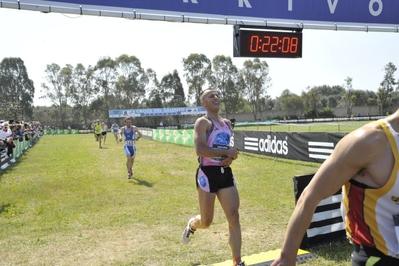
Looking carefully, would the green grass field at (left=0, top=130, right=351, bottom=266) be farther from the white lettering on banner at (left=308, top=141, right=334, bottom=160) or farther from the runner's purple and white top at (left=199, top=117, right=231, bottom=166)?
the runner's purple and white top at (left=199, top=117, right=231, bottom=166)

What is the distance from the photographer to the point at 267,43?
7.21 metres

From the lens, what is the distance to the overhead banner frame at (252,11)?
6.08 m

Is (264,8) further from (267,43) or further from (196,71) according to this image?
(196,71)

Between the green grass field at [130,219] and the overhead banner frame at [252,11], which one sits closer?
the green grass field at [130,219]

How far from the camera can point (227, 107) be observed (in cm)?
8381

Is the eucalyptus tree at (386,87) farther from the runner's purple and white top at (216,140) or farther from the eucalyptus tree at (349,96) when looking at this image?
the runner's purple and white top at (216,140)

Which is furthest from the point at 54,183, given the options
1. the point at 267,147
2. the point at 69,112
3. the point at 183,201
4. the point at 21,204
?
the point at 69,112

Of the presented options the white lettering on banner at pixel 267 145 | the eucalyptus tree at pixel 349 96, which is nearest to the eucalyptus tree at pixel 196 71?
the eucalyptus tree at pixel 349 96

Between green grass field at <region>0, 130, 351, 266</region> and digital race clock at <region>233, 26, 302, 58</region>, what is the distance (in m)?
3.30

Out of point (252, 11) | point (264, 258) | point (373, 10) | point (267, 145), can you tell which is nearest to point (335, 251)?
point (264, 258)

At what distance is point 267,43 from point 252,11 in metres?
0.70

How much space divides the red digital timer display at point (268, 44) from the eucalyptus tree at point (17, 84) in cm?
8762

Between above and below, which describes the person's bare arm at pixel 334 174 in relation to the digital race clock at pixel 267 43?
below

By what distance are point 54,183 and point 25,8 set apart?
761cm
